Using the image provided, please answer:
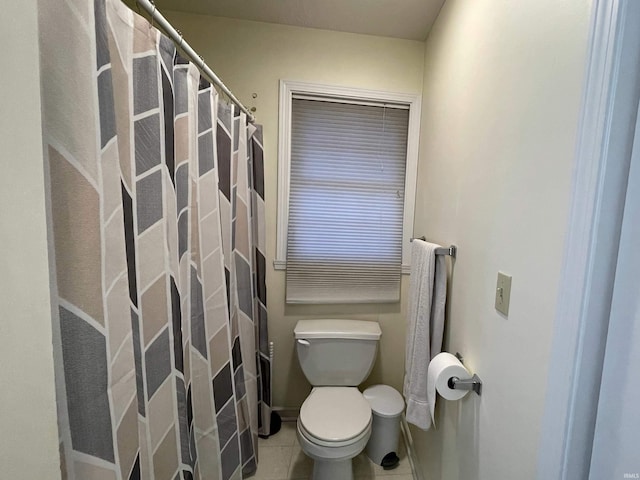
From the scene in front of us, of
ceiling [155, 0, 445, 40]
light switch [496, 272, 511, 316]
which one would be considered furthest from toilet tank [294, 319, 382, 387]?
ceiling [155, 0, 445, 40]

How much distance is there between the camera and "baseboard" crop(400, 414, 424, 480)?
4.83 ft

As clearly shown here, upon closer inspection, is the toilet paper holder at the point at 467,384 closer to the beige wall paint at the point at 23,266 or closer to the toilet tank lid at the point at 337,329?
the toilet tank lid at the point at 337,329

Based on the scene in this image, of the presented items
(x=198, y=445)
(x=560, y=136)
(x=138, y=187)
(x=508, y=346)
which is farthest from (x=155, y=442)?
(x=560, y=136)

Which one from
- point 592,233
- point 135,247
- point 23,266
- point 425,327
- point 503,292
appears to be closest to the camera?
point 23,266

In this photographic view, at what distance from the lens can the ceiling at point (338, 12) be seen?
143 centimetres

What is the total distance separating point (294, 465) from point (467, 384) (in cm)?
117

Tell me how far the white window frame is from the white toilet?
0.50m

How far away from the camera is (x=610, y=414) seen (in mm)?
537

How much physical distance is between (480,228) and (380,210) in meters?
0.86

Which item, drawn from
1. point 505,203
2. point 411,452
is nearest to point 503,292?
point 505,203

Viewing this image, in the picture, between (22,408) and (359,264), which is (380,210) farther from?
(22,408)

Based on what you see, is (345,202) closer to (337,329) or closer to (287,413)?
(337,329)

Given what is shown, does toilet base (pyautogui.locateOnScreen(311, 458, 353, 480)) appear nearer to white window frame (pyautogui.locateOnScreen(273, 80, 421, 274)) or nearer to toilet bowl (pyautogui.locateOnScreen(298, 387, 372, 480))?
toilet bowl (pyautogui.locateOnScreen(298, 387, 372, 480))

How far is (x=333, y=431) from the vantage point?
125 cm
